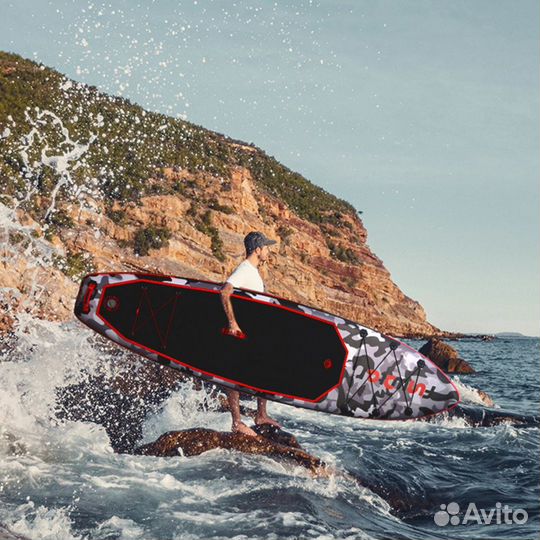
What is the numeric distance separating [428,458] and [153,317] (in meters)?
5.40

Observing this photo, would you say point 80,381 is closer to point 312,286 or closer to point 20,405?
point 20,405

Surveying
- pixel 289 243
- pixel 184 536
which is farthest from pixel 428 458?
pixel 289 243

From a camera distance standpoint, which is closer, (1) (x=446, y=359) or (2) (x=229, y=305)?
(2) (x=229, y=305)

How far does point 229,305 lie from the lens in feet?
27.2

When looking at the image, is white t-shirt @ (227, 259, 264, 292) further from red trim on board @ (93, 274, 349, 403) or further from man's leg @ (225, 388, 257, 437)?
man's leg @ (225, 388, 257, 437)

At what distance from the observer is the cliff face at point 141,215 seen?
1517 inches

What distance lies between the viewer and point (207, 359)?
889cm

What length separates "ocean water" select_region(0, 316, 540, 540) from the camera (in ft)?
18.7

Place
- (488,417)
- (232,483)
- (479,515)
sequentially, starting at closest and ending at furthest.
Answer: (232,483), (479,515), (488,417)

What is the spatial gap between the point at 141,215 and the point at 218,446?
137 ft

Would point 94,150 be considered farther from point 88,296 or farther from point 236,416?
point 236,416

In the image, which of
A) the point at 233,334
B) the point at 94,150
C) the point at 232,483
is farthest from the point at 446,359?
the point at 94,150

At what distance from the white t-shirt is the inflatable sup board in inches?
15.9

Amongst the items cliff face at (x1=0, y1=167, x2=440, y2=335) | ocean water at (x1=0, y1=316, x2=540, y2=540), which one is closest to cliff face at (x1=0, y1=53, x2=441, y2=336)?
cliff face at (x1=0, y1=167, x2=440, y2=335)
